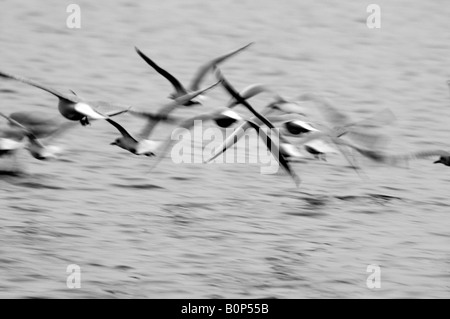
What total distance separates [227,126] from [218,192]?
0.85ft

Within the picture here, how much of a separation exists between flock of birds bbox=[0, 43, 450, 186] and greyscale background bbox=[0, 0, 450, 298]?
8 cm

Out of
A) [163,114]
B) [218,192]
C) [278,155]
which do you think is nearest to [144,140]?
[163,114]

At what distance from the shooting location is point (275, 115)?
426 cm

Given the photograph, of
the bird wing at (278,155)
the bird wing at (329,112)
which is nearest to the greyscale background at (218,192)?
the bird wing at (278,155)

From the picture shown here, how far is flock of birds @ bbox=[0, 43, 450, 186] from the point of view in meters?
3.91

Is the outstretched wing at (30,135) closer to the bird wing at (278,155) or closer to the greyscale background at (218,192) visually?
the greyscale background at (218,192)

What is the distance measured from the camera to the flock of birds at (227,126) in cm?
391

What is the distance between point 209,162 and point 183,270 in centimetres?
84

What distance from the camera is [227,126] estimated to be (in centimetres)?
397

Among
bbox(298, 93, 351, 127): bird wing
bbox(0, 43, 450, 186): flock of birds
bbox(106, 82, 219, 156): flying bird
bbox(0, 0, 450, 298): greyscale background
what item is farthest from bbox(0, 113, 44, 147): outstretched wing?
bbox(298, 93, 351, 127): bird wing

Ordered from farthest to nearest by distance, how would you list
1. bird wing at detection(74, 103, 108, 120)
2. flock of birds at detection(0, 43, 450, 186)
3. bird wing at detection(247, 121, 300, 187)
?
1. bird wing at detection(247, 121, 300, 187)
2. flock of birds at detection(0, 43, 450, 186)
3. bird wing at detection(74, 103, 108, 120)

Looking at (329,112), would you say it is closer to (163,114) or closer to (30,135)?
(163,114)

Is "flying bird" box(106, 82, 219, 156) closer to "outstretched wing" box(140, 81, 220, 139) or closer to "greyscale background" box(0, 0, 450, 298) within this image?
"outstretched wing" box(140, 81, 220, 139)

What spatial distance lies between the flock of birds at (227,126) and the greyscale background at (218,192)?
80mm
